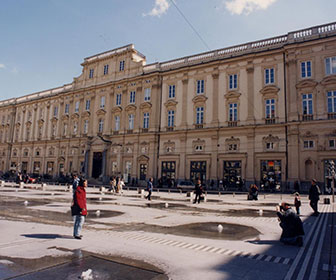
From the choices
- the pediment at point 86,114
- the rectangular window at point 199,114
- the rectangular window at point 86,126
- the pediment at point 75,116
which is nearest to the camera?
the rectangular window at point 199,114

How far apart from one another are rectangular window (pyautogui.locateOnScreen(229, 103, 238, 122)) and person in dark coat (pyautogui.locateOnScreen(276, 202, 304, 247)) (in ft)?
98.9

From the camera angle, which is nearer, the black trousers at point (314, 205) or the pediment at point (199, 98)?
the black trousers at point (314, 205)

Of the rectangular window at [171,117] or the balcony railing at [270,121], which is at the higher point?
the rectangular window at [171,117]

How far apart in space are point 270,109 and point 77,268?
3424 centimetres

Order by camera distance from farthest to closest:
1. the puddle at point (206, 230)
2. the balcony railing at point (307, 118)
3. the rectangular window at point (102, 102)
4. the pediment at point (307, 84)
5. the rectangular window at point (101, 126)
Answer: the rectangular window at point (102, 102)
the rectangular window at point (101, 126)
the pediment at point (307, 84)
the balcony railing at point (307, 118)
the puddle at point (206, 230)

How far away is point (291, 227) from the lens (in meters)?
8.62

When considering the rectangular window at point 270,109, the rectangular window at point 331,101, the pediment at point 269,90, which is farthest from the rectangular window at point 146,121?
the rectangular window at point 331,101

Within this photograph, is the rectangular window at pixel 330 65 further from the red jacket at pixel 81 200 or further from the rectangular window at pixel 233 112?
the red jacket at pixel 81 200

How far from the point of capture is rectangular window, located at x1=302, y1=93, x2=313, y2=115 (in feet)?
108

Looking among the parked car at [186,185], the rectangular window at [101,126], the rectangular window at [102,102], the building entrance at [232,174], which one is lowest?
the parked car at [186,185]

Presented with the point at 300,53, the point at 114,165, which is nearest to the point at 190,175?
the point at 114,165

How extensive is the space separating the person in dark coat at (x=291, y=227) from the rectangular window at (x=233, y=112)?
98.9ft

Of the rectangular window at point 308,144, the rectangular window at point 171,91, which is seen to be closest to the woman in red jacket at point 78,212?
the rectangular window at point 308,144

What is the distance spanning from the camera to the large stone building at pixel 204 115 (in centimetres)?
3278
